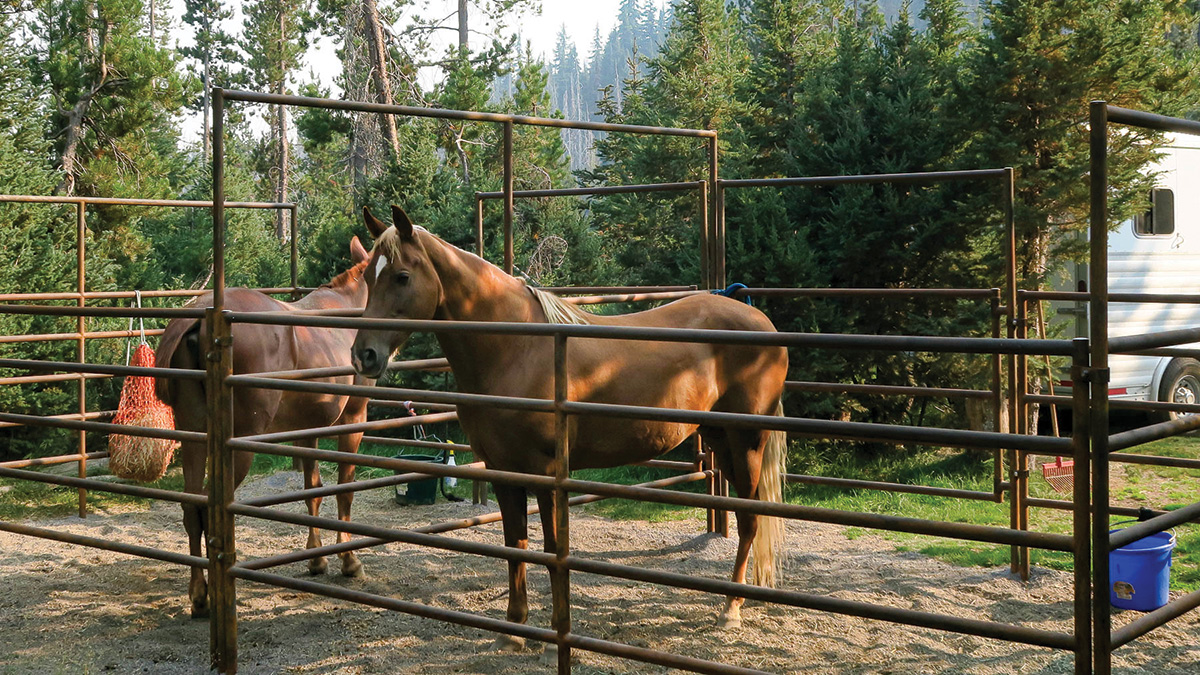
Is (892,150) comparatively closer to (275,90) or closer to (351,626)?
(351,626)

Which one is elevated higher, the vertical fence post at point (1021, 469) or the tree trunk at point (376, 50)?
the tree trunk at point (376, 50)

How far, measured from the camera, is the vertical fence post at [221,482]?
3.79 metres

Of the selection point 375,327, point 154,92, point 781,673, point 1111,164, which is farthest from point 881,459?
point 154,92

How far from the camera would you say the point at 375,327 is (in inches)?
136

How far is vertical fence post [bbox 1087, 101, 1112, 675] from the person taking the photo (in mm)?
2213

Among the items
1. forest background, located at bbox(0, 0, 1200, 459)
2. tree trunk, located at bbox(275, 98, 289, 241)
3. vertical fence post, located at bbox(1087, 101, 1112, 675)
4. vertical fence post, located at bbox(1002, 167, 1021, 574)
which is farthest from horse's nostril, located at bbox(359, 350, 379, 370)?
tree trunk, located at bbox(275, 98, 289, 241)

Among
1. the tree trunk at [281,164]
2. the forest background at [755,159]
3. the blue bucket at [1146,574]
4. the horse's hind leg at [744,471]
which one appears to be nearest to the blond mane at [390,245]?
the horse's hind leg at [744,471]

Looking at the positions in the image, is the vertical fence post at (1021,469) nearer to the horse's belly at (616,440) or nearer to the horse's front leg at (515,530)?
the horse's belly at (616,440)

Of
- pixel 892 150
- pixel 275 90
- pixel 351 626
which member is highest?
pixel 275 90

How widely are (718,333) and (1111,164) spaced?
21.2ft

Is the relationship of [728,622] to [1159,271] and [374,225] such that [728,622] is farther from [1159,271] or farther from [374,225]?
[1159,271]

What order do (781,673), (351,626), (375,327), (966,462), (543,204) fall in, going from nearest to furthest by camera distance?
→ (375,327) < (781,673) < (351,626) < (966,462) < (543,204)

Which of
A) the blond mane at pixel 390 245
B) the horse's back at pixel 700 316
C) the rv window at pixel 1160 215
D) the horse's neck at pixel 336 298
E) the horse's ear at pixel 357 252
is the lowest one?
the horse's back at pixel 700 316

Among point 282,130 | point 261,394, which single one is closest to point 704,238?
point 261,394
